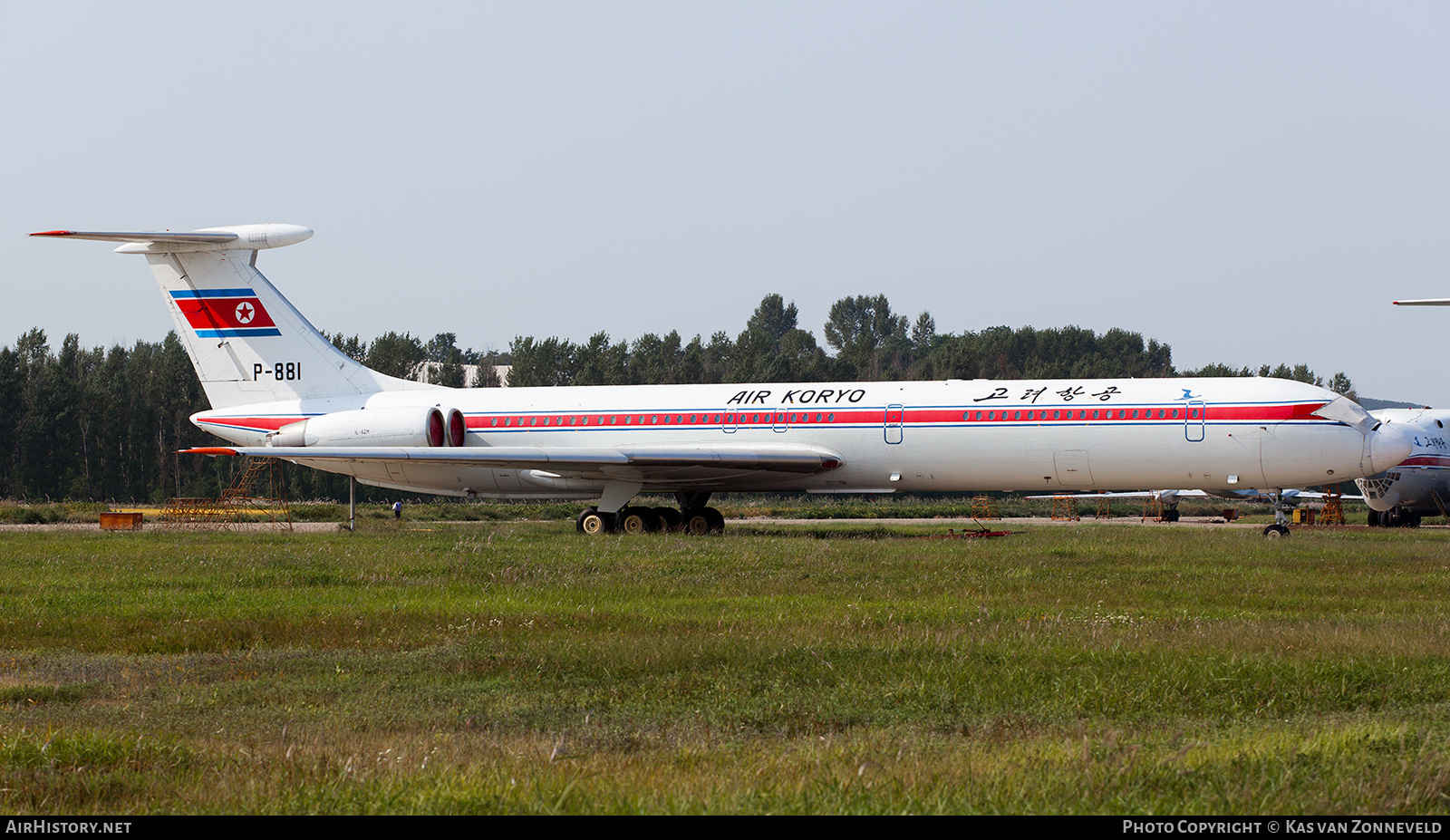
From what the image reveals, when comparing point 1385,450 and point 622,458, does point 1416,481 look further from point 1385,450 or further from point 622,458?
point 622,458

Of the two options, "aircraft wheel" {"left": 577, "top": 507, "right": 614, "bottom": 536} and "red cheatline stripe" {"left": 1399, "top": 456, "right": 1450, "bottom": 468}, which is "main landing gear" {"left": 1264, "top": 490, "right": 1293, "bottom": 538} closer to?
"red cheatline stripe" {"left": 1399, "top": 456, "right": 1450, "bottom": 468}

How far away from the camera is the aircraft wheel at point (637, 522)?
2570 centimetres

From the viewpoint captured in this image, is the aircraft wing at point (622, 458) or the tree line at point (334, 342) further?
the tree line at point (334, 342)

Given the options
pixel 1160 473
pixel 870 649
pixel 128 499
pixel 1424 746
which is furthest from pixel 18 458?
pixel 1424 746

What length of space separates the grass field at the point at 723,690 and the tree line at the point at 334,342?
55.7 meters

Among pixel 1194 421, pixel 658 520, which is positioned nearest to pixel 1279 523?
pixel 1194 421

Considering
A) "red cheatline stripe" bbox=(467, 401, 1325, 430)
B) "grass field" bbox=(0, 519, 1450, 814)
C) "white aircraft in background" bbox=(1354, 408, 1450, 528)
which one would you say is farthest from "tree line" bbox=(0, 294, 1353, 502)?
"grass field" bbox=(0, 519, 1450, 814)

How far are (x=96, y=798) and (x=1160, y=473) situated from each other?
68.5 ft

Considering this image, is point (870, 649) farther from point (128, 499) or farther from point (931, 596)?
point (128, 499)

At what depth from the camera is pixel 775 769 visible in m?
5.39

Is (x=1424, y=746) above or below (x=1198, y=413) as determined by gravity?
below

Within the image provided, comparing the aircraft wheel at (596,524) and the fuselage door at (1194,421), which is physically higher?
the fuselage door at (1194,421)

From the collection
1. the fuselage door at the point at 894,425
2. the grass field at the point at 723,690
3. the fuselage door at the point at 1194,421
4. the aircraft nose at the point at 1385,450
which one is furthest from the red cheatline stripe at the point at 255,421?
the aircraft nose at the point at 1385,450

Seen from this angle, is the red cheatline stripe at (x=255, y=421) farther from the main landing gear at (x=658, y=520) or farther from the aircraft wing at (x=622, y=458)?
the main landing gear at (x=658, y=520)
